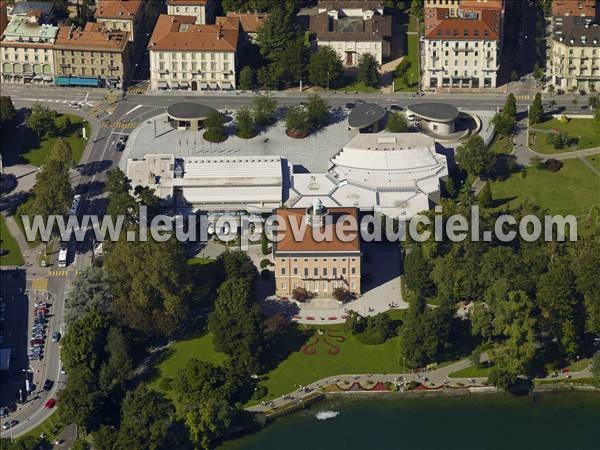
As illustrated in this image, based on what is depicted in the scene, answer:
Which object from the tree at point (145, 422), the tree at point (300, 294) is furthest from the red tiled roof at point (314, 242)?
the tree at point (145, 422)

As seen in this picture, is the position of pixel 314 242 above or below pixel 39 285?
above

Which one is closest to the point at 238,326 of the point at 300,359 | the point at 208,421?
the point at 300,359

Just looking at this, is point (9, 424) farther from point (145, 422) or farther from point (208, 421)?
point (208, 421)

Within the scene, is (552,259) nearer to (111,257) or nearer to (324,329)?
(324,329)

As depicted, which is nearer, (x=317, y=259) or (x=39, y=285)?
(x=317, y=259)

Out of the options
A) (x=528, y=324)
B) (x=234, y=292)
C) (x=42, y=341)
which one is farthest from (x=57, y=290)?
(x=528, y=324)

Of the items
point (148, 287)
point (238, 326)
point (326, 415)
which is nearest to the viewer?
point (326, 415)
